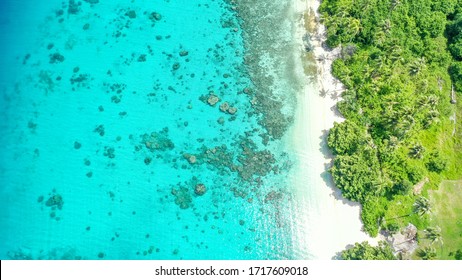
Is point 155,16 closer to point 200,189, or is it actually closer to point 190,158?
point 190,158

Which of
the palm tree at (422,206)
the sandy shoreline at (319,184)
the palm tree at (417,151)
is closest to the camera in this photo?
the palm tree at (422,206)

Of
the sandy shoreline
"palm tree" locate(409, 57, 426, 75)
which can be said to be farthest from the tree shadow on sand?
"palm tree" locate(409, 57, 426, 75)

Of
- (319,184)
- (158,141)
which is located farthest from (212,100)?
(319,184)

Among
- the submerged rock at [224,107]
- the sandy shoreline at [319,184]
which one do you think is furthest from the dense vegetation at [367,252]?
the submerged rock at [224,107]

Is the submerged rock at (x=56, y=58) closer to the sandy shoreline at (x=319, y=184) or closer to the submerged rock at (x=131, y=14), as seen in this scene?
the submerged rock at (x=131, y=14)

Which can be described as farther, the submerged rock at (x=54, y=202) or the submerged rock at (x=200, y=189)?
the submerged rock at (x=200, y=189)

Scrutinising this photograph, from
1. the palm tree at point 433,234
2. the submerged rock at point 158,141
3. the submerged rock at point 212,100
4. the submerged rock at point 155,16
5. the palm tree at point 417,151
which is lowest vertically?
the palm tree at point 433,234
